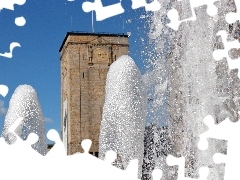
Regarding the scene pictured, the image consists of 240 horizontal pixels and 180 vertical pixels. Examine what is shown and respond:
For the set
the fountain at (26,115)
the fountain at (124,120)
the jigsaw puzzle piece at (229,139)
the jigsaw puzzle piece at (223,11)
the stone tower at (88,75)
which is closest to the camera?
the jigsaw puzzle piece at (229,139)

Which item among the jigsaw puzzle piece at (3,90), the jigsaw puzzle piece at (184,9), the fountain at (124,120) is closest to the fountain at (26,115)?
the fountain at (124,120)

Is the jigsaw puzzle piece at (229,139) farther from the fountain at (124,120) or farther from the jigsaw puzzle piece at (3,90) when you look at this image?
the fountain at (124,120)

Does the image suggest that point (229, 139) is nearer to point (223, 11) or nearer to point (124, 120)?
point (223, 11)

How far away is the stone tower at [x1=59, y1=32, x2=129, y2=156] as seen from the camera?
43812mm

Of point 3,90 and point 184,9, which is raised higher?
point 184,9

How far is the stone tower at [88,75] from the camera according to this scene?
4381 centimetres

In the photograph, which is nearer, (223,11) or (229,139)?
(229,139)

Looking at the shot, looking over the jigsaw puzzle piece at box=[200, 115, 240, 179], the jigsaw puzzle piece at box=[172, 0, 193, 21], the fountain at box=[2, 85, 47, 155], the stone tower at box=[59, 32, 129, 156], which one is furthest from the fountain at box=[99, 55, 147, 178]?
the stone tower at box=[59, 32, 129, 156]

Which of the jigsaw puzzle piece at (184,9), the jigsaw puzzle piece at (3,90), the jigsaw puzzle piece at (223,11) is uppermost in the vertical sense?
the jigsaw puzzle piece at (184,9)

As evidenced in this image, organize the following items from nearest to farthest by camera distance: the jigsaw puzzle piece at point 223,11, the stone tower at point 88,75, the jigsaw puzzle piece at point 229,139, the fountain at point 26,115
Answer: the jigsaw puzzle piece at point 229,139
the jigsaw puzzle piece at point 223,11
the fountain at point 26,115
the stone tower at point 88,75

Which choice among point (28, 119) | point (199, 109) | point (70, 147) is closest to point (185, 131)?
point (199, 109)

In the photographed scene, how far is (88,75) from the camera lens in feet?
146

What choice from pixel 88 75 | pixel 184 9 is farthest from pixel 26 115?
pixel 88 75

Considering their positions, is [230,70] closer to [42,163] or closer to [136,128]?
[136,128]
